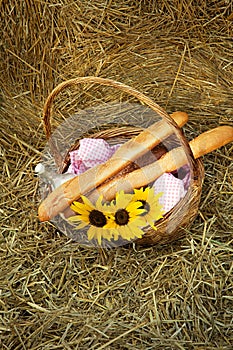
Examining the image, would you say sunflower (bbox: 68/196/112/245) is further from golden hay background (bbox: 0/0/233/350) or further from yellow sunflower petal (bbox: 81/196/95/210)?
golden hay background (bbox: 0/0/233/350)

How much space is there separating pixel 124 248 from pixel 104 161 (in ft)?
0.69

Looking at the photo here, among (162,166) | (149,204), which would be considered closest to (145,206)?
(149,204)

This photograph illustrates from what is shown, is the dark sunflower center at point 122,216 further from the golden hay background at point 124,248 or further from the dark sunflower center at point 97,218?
the golden hay background at point 124,248

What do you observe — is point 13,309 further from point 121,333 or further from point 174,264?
point 174,264

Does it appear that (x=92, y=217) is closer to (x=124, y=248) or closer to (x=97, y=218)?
(x=97, y=218)

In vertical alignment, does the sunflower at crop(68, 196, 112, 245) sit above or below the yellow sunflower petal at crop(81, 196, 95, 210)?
below

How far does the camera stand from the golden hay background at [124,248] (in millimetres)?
1357

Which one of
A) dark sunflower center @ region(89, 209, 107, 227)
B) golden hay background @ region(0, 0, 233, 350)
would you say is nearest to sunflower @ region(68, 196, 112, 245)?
dark sunflower center @ region(89, 209, 107, 227)

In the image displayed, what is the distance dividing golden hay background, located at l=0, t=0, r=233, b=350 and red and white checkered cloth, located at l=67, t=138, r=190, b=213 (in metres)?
0.13

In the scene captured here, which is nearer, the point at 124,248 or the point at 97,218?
the point at 97,218

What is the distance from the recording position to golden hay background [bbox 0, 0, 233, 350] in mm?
1357

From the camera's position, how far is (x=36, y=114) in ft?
5.97

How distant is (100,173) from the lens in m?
1.45

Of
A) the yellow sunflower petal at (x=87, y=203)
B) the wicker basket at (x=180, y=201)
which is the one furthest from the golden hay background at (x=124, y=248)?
the yellow sunflower petal at (x=87, y=203)
